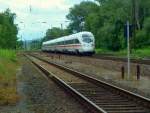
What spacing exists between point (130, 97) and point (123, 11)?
68896 millimetres

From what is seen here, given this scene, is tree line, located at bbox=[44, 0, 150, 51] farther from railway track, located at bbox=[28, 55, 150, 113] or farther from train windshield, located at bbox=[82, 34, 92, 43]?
railway track, located at bbox=[28, 55, 150, 113]

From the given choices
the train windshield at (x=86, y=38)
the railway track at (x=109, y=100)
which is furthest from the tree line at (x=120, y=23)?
the railway track at (x=109, y=100)

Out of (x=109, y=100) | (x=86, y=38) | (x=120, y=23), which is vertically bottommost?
(x=109, y=100)

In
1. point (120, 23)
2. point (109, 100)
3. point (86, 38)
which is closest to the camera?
point (109, 100)

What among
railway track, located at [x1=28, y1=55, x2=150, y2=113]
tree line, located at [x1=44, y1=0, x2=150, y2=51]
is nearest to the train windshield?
tree line, located at [x1=44, y1=0, x2=150, y2=51]

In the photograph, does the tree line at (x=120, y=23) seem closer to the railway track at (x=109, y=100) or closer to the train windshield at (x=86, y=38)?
the train windshield at (x=86, y=38)

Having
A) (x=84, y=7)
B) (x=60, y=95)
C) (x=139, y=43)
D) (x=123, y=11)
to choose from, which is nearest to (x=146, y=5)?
(x=123, y=11)

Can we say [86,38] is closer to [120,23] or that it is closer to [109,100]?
[120,23]

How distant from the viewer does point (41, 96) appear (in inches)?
707

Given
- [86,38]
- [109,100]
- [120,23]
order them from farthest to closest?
[120,23] → [86,38] → [109,100]

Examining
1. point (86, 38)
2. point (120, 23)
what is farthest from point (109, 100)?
point (120, 23)

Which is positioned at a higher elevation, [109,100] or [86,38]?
[86,38]

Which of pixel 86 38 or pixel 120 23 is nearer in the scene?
pixel 86 38

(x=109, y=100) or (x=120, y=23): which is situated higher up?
(x=120, y=23)
